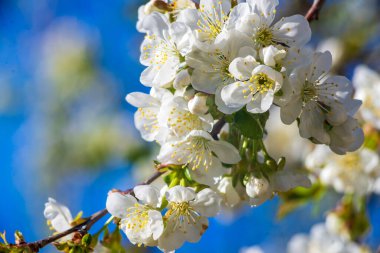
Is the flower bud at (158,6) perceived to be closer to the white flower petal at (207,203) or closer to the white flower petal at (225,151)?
the white flower petal at (225,151)

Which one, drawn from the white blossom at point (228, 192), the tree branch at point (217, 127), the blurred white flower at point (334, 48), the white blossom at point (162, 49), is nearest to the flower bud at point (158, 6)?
the white blossom at point (162, 49)

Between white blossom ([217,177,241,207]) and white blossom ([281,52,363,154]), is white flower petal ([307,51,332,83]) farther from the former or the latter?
white blossom ([217,177,241,207])

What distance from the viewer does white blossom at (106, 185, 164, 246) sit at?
1.29m

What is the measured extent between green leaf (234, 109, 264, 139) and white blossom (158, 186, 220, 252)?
0.17m

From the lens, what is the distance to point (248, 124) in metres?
1.29

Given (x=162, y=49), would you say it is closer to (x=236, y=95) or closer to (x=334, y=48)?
(x=236, y=95)

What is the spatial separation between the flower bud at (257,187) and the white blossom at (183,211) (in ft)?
0.32

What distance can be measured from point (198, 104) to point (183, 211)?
26 cm

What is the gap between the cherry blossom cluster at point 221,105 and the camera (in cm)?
125

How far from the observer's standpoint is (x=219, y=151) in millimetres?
1345

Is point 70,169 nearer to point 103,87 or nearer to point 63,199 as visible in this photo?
point 63,199

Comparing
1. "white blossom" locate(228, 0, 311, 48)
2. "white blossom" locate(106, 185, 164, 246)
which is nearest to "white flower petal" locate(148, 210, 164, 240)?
"white blossom" locate(106, 185, 164, 246)

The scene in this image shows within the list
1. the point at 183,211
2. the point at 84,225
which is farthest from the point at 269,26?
the point at 84,225

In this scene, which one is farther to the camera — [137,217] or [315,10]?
[315,10]
